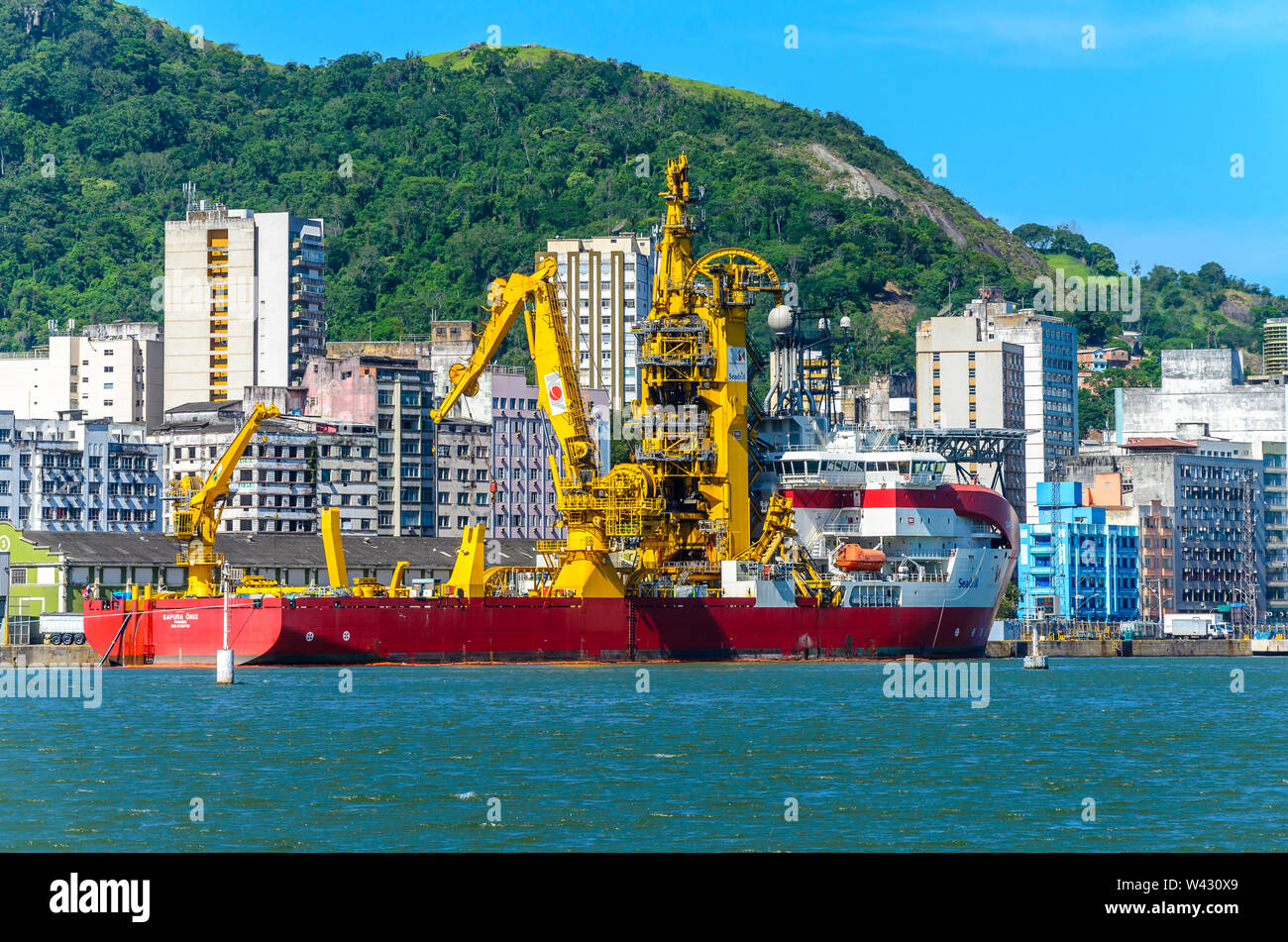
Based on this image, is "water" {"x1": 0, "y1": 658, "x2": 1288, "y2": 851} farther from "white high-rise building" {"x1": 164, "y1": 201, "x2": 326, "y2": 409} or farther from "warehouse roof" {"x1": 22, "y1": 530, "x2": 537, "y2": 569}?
"white high-rise building" {"x1": 164, "y1": 201, "x2": 326, "y2": 409}

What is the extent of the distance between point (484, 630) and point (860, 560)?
58.1 feet

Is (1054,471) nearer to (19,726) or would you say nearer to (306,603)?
(306,603)

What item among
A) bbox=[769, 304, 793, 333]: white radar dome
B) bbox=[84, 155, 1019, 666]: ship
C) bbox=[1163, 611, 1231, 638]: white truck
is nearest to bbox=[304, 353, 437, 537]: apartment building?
bbox=[769, 304, 793, 333]: white radar dome

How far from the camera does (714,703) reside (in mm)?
63031

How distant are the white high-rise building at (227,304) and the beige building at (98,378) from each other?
3.29 metres

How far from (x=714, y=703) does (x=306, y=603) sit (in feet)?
87.4

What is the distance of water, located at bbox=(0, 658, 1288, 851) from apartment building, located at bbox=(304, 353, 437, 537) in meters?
62.3

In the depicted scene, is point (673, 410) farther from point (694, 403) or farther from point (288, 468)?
point (288, 468)

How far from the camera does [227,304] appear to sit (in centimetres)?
16550

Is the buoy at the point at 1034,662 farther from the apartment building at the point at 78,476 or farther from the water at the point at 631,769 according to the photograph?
the apartment building at the point at 78,476

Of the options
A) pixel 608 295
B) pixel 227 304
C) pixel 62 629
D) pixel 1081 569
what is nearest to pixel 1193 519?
pixel 1081 569

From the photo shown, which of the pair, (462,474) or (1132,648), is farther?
(462,474)

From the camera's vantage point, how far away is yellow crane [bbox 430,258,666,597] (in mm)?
88812
